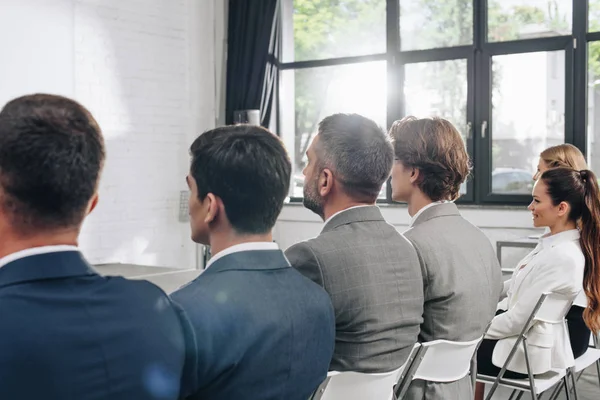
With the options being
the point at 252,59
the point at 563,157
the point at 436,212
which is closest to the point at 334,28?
the point at 252,59

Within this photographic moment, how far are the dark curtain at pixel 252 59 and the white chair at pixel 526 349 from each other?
3855 millimetres

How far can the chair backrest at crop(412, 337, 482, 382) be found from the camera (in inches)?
76.2

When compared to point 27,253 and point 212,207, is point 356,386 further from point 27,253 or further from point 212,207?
point 27,253

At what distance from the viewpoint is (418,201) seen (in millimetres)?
2162

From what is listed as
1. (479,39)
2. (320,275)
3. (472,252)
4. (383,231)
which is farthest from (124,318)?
(479,39)

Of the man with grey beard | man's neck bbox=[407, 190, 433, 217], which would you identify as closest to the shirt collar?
man's neck bbox=[407, 190, 433, 217]

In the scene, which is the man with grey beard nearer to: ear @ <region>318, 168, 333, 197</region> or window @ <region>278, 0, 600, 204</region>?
ear @ <region>318, 168, 333, 197</region>

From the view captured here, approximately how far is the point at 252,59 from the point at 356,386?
483 cm

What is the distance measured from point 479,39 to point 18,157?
4778 millimetres

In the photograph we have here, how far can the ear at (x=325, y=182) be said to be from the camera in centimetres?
175

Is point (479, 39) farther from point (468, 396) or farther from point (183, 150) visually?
point (468, 396)

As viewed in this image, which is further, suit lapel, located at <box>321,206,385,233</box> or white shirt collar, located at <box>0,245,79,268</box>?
suit lapel, located at <box>321,206,385,233</box>

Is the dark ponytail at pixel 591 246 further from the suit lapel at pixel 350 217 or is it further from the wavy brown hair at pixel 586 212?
the suit lapel at pixel 350 217

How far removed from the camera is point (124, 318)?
0.96 metres
